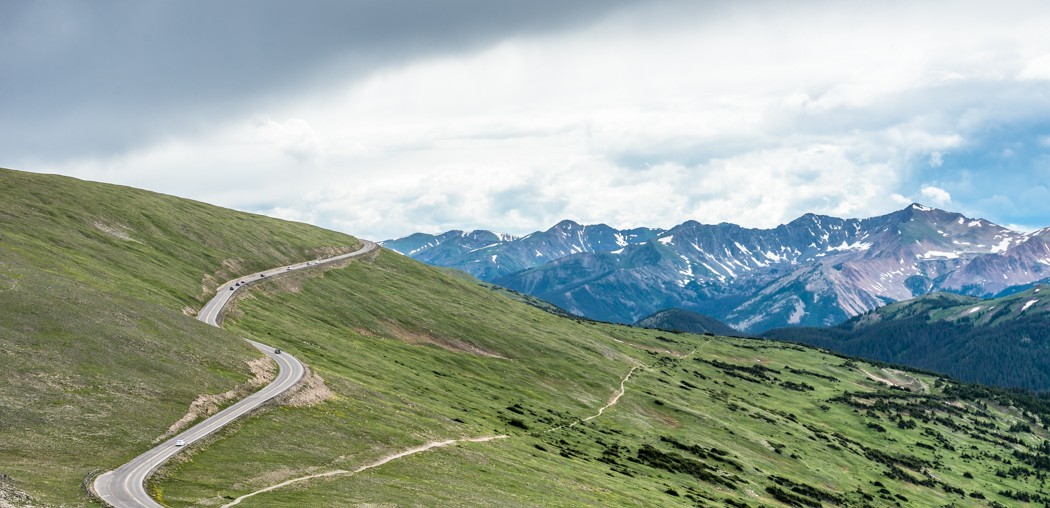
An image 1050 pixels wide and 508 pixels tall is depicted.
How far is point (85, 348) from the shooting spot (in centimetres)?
8112

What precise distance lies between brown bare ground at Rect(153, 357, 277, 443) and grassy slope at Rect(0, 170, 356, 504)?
1122mm

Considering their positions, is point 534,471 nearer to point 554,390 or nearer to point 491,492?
point 491,492

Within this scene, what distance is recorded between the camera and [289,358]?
112688 mm

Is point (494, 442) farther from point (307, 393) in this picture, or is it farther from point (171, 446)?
point (171, 446)

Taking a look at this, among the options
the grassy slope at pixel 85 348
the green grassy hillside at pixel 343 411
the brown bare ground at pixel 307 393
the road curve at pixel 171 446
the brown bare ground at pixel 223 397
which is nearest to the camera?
the road curve at pixel 171 446

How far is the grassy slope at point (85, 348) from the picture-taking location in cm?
6112

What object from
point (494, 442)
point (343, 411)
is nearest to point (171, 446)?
point (343, 411)

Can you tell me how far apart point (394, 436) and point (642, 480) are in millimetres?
39011

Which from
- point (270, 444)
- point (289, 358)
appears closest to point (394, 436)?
point (270, 444)

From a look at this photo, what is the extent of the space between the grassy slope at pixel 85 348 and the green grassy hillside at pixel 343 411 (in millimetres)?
314

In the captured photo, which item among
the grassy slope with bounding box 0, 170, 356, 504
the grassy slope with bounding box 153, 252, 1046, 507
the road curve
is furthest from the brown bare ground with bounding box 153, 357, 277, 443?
the grassy slope with bounding box 153, 252, 1046, 507

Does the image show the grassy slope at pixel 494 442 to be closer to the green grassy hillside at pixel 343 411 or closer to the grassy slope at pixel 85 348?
the green grassy hillside at pixel 343 411

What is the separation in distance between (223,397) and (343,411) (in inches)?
579

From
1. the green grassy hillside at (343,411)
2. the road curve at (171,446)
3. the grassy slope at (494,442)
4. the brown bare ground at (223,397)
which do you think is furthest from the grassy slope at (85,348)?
the grassy slope at (494,442)
